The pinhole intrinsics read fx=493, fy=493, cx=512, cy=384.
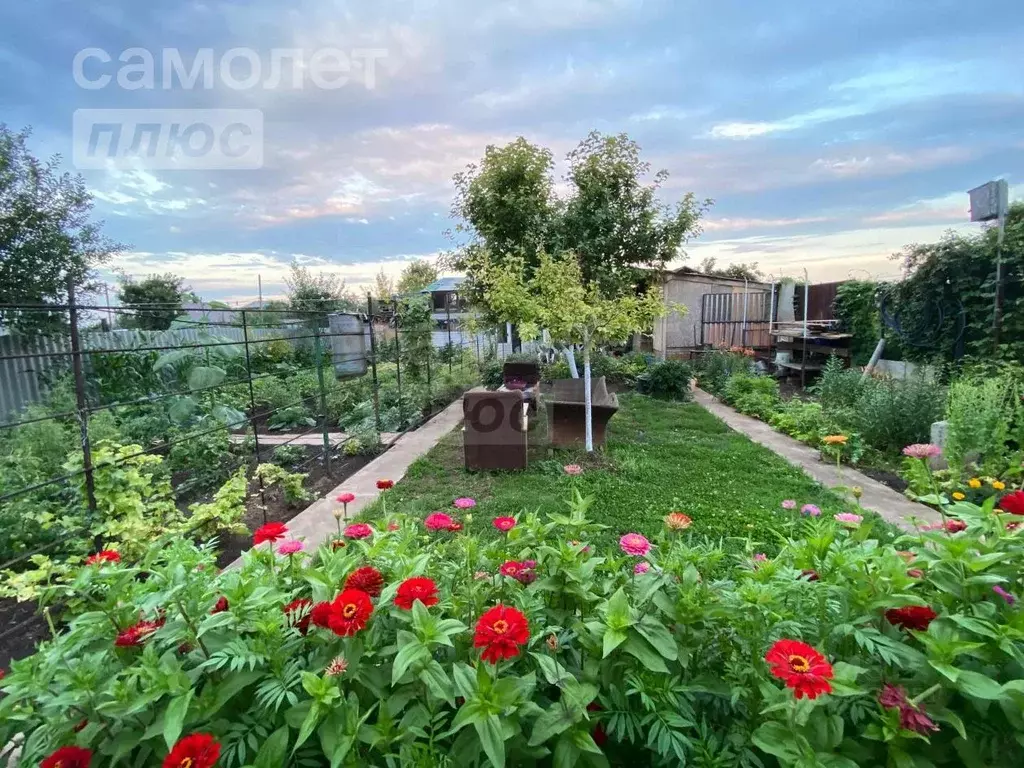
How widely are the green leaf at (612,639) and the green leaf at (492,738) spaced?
0.21 metres

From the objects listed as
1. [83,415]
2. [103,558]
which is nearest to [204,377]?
[83,415]

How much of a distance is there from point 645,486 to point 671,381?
4609mm

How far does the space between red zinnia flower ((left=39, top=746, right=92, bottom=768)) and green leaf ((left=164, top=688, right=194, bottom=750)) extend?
10cm

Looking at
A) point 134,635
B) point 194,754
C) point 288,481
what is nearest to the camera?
point 194,754

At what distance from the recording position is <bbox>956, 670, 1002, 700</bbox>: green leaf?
2.28 ft

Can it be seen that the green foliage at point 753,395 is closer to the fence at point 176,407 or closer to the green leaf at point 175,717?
the fence at point 176,407

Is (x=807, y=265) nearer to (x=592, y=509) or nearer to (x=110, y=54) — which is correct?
(x=592, y=509)

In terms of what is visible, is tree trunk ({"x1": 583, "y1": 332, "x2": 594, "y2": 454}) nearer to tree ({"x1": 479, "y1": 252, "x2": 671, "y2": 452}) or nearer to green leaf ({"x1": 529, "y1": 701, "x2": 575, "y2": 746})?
tree ({"x1": 479, "y1": 252, "x2": 671, "y2": 452})

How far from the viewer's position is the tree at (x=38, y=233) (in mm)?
5883

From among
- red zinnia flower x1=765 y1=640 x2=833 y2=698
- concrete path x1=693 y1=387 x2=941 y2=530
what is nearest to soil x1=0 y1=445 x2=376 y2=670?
red zinnia flower x1=765 y1=640 x2=833 y2=698

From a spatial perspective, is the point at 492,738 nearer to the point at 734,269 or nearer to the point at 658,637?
the point at 658,637

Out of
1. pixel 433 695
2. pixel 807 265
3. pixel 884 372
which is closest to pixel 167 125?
pixel 433 695

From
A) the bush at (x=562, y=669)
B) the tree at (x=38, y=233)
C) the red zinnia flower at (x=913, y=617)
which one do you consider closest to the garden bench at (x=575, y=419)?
the bush at (x=562, y=669)

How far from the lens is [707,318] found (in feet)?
39.9
